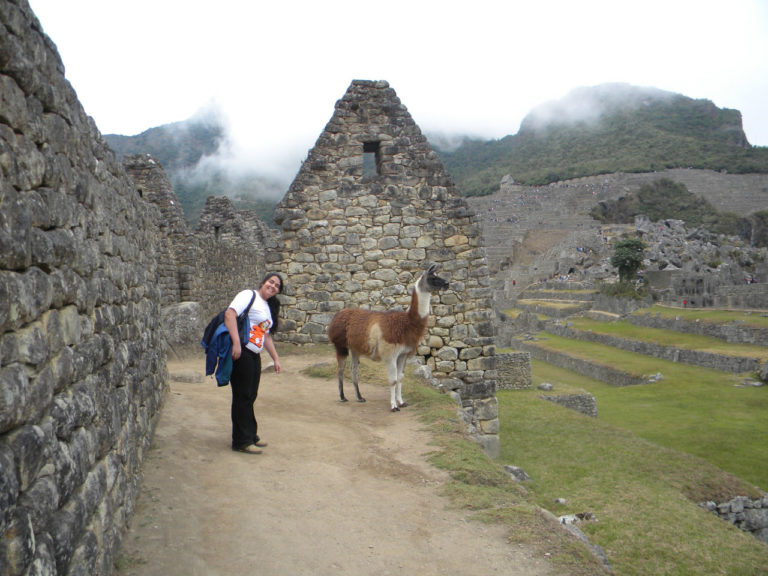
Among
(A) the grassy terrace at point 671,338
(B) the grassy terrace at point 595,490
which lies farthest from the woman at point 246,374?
(A) the grassy terrace at point 671,338

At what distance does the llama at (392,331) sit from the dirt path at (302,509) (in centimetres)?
76

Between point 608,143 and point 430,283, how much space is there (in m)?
125

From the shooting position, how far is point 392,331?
6984mm

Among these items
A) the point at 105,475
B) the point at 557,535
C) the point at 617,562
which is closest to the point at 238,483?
the point at 105,475

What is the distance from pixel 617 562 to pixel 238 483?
4.35 metres

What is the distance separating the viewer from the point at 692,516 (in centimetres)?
841

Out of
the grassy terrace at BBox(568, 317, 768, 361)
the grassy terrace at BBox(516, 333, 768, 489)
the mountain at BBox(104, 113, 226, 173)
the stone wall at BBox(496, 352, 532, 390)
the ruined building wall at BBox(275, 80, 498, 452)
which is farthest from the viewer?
the mountain at BBox(104, 113, 226, 173)

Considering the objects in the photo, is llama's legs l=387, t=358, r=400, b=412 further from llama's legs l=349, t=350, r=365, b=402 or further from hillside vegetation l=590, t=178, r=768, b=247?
hillside vegetation l=590, t=178, r=768, b=247

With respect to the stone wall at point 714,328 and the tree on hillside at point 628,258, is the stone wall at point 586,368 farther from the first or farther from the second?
the tree on hillside at point 628,258

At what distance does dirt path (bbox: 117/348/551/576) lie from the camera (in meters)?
3.45

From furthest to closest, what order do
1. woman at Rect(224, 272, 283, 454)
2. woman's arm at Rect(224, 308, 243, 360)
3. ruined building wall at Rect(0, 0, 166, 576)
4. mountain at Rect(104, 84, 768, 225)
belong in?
mountain at Rect(104, 84, 768, 225) < woman at Rect(224, 272, 283, 454) < woman's arm at Rect(224, 308, 243, 360) < ruined building wall at Rect(0, 0, 166, 576)

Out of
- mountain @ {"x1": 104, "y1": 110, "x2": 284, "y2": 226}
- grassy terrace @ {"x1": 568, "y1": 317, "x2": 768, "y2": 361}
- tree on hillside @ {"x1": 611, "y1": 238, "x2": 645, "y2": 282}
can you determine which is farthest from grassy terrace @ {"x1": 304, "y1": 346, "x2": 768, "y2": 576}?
tree on hillside @ {"x1": 611, "y1": 238, "x2": 645, "y2": 282}

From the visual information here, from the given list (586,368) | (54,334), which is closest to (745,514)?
(54,334)

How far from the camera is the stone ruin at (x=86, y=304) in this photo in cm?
202
